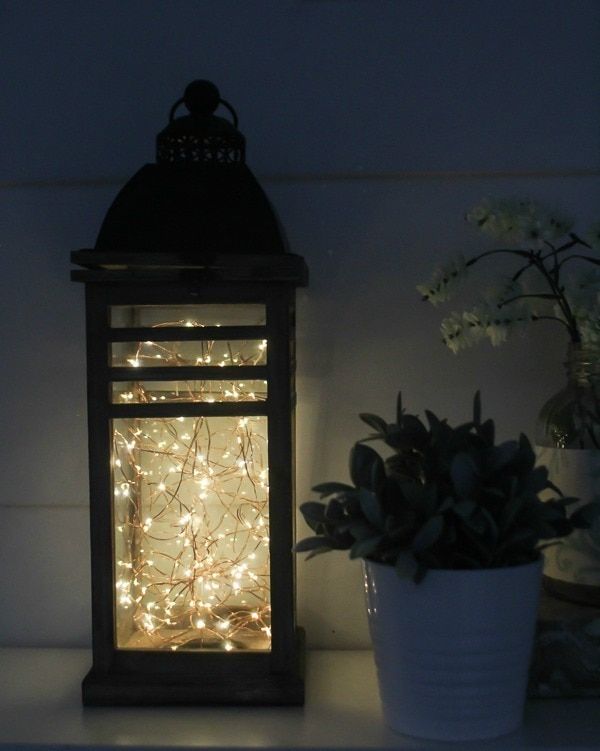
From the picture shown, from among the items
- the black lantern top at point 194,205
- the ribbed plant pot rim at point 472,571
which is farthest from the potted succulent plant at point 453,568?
the black lantern top at point 194,205

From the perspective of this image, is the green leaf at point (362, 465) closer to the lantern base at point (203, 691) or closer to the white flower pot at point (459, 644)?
the white flower pot at point (459, 644)

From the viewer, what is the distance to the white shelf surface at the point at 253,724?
0.67m

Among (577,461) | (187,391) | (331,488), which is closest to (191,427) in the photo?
(187,391)

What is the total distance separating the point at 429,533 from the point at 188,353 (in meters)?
0.31

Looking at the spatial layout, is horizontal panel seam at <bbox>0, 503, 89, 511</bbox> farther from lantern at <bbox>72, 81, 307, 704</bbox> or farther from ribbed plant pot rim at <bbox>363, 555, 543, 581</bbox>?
ribbed plant pot rim at <bbox>363, 555, 543, 581</bbox>

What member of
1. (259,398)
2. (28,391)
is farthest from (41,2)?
(259,398)

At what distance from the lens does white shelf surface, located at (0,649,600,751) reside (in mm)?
670

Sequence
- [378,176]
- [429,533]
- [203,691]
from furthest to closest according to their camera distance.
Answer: [378,176], [203,691], [429,533]

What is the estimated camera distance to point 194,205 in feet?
2.36

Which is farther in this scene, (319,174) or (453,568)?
(319,174)

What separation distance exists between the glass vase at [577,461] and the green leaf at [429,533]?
209mm

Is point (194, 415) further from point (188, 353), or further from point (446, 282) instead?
point (446, 282)

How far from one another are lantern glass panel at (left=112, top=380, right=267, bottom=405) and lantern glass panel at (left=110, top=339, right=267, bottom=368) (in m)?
0.02

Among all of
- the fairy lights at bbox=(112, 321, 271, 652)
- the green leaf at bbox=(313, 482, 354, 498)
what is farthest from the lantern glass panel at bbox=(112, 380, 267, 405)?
the green leaf at bbox=(313, 482, 354, 498)
